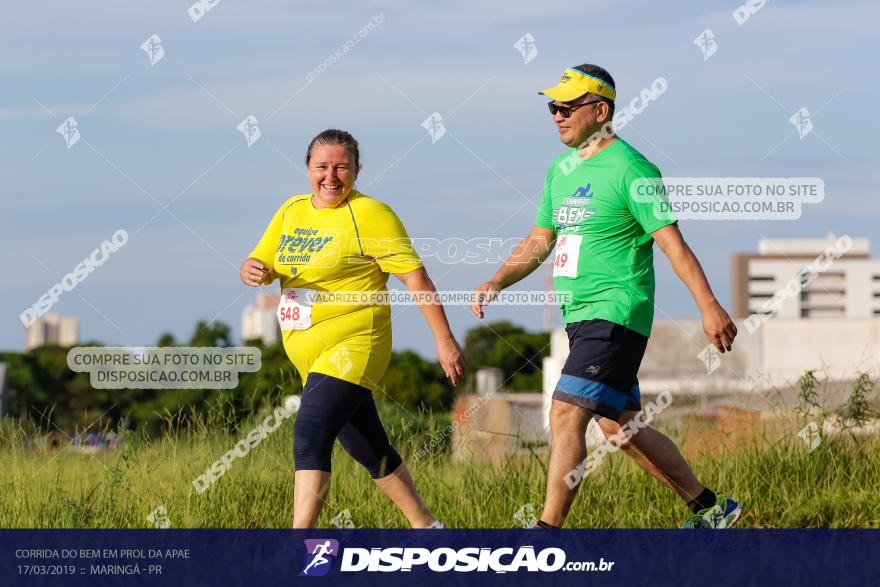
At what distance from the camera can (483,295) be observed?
19.5ft

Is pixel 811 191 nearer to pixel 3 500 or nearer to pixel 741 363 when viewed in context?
pixel 3 500

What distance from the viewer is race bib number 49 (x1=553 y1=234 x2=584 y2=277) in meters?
5.76

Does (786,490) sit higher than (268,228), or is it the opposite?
(268,228)

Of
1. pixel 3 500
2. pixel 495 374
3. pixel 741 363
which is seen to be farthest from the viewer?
pixel 741 363

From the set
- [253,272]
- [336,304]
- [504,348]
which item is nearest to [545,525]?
[336,304]

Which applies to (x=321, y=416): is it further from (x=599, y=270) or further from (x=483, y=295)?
(x=599, y=270)

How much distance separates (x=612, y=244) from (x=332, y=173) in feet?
4.22

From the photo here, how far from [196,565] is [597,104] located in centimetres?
271

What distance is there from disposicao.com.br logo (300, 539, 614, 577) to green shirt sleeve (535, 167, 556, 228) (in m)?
1.55

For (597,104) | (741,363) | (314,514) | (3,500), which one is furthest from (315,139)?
(741,363)

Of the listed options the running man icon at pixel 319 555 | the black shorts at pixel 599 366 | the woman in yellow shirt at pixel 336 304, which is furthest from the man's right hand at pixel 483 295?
the running man icon at pixel 319 555

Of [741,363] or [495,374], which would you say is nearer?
[495,374]

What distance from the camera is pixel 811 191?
23.4ft

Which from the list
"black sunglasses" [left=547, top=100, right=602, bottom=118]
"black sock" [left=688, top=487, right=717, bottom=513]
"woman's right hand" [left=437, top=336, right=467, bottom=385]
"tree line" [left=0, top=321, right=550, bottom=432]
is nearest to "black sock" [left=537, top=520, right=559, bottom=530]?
"woman's right hand" [left=437, top=336, right=467, bottom=385]
